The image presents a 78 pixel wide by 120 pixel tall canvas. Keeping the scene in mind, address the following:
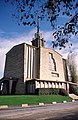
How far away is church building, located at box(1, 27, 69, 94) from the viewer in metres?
45.9

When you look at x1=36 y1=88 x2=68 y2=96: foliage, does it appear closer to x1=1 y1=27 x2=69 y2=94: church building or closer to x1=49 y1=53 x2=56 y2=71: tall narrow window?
x1=1 y1=27 x2=69 y2=94: church building

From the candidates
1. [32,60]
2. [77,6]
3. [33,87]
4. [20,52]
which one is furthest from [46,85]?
[77,6]

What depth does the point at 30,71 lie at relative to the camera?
48719 mm

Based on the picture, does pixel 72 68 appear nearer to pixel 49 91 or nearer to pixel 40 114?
pixel 49 91

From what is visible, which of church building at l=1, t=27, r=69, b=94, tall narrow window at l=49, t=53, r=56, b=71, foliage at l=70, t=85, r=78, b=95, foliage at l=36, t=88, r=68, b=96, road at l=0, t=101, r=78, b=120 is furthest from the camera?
tall narrow window at l=49, t=53, r=56, b=71

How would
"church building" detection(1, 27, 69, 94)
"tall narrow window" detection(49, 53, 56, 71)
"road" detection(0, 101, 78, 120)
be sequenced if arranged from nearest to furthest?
"road" detection(0, 101, 78, 120) → "church building" detection(1, 27, 69, 94) → "tall narrow window" detection(49, 53, 56, 71)

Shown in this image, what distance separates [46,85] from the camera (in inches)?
1868

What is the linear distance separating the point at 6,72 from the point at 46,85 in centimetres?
1305

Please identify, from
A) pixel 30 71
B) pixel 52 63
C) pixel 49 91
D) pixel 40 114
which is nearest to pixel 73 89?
pixel 52 63

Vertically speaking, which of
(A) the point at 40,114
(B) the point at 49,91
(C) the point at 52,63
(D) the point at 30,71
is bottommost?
(A) the point at 40,114

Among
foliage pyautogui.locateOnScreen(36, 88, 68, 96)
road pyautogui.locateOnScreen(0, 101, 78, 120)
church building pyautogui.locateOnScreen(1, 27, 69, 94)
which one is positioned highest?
church building pyautogui.locateOnScreen(1, 27, 69, 94)

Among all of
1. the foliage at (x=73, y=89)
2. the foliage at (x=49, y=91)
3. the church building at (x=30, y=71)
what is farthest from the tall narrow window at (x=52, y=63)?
the foliage at (x=49, y=91)

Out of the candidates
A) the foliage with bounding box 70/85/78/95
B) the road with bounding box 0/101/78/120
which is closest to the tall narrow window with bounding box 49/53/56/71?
the foliage with bounding box 70/85/78/95

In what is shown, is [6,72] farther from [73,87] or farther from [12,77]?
[73,87]
